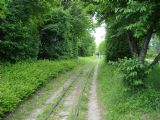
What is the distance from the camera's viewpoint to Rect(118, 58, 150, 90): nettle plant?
12.6 m

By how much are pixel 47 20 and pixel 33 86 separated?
14.9 m

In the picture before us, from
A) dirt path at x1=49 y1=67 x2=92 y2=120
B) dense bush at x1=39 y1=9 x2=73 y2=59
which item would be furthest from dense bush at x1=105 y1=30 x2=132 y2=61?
dirt path at x1=49 y1=67 x2=92 y2=120

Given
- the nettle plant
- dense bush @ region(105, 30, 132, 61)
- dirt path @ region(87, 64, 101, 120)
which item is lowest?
dirt path @ region(87, 64, 101, 120)

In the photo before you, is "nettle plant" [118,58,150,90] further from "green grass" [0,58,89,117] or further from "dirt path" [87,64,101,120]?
"green grass" [0,58,89,117]

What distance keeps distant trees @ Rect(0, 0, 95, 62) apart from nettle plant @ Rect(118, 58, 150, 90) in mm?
9103

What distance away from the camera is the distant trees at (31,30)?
66.4 ft

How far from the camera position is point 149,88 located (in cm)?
1298

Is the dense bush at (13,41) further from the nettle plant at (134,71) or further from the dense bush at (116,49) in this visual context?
the nettle plant at (134,71)

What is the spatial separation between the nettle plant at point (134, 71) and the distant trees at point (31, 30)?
9103mm

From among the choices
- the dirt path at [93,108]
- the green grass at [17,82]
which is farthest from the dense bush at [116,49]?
the dirt path at [93,108]

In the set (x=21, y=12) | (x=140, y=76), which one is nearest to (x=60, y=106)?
(x=140, y=76)

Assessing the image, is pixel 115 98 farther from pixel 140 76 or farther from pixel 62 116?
pixel 62 116

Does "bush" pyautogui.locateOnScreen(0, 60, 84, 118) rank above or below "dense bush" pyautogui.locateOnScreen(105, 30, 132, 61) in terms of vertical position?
below

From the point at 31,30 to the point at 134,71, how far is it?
47.6 feet
